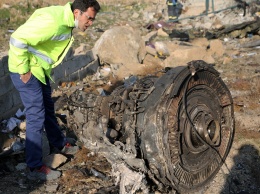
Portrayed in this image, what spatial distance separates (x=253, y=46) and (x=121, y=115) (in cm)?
726

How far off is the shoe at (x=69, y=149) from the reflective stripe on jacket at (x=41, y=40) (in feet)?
3.70

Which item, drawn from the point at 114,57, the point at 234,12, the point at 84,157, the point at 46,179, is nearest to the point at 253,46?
the point at 114,57

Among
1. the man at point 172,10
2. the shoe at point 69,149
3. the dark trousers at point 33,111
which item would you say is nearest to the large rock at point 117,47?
the shoe at point 69,149

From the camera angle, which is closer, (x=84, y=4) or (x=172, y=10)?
(x=84, y=4)

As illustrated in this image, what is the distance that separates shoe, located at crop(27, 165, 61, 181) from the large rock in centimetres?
418

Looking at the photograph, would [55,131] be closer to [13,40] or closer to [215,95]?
[13,40]

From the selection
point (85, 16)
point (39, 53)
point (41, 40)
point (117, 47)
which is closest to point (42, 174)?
point (39, 53)

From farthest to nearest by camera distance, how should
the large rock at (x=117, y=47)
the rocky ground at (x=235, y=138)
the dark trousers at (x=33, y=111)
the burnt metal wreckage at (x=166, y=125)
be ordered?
1. the large rock at (x=117, y=47)
2. the rocky ground at (x=235, y=138)
3. the dark trousers at (x=33, y=111)
4. the burnt metal wreckage at (x=166, y=125)

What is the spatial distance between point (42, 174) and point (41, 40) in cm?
160

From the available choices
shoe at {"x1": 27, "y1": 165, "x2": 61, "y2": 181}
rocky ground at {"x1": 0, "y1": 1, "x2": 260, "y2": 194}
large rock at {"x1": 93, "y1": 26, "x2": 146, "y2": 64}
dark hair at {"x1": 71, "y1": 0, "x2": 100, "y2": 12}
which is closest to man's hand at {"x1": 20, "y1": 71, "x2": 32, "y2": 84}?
dark hair at {"x1": 71, "y1": 0, "x2": 100, "y2": 12}

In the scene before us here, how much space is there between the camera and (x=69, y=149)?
16.1ft

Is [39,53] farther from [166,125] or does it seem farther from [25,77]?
[166,125]

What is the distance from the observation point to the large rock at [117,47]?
8.16 meters

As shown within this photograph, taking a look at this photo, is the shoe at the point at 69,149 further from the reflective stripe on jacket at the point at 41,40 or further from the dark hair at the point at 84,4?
the dark hair at the point at 84,4
